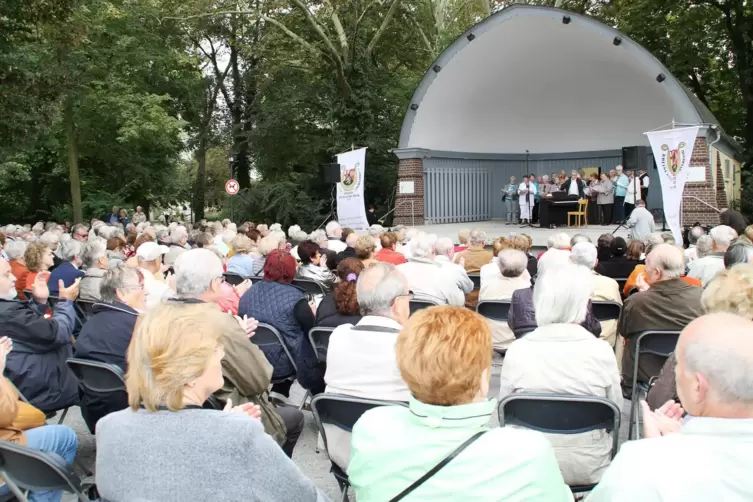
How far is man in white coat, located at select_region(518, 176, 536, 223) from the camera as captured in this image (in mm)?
17656

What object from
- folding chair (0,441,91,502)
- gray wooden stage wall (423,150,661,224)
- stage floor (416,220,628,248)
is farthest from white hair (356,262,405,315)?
gray wooden stage wall (423,150,661,224)

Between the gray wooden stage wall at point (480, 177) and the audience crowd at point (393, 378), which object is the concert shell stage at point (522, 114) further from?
the audience crowd at point (393, 378)

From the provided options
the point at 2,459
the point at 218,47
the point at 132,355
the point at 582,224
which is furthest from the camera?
the point at 218,47

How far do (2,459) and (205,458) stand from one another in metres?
1.27

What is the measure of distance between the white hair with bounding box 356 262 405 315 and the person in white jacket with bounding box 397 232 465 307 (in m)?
2.18

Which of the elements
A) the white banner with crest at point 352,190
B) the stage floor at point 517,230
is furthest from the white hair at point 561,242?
the white banner with crest at point 352,190

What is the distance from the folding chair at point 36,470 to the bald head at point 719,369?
2.19 m

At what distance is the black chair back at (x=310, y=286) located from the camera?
6.72 metres

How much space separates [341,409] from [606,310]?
9.94 ft

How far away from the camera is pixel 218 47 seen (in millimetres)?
32406

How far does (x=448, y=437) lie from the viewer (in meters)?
1.93

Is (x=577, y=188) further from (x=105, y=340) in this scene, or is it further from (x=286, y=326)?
(x=105, y=340)

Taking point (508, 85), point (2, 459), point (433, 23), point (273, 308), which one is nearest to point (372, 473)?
point (2, 459)

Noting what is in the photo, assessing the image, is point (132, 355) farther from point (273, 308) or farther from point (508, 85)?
point (508, 85)
